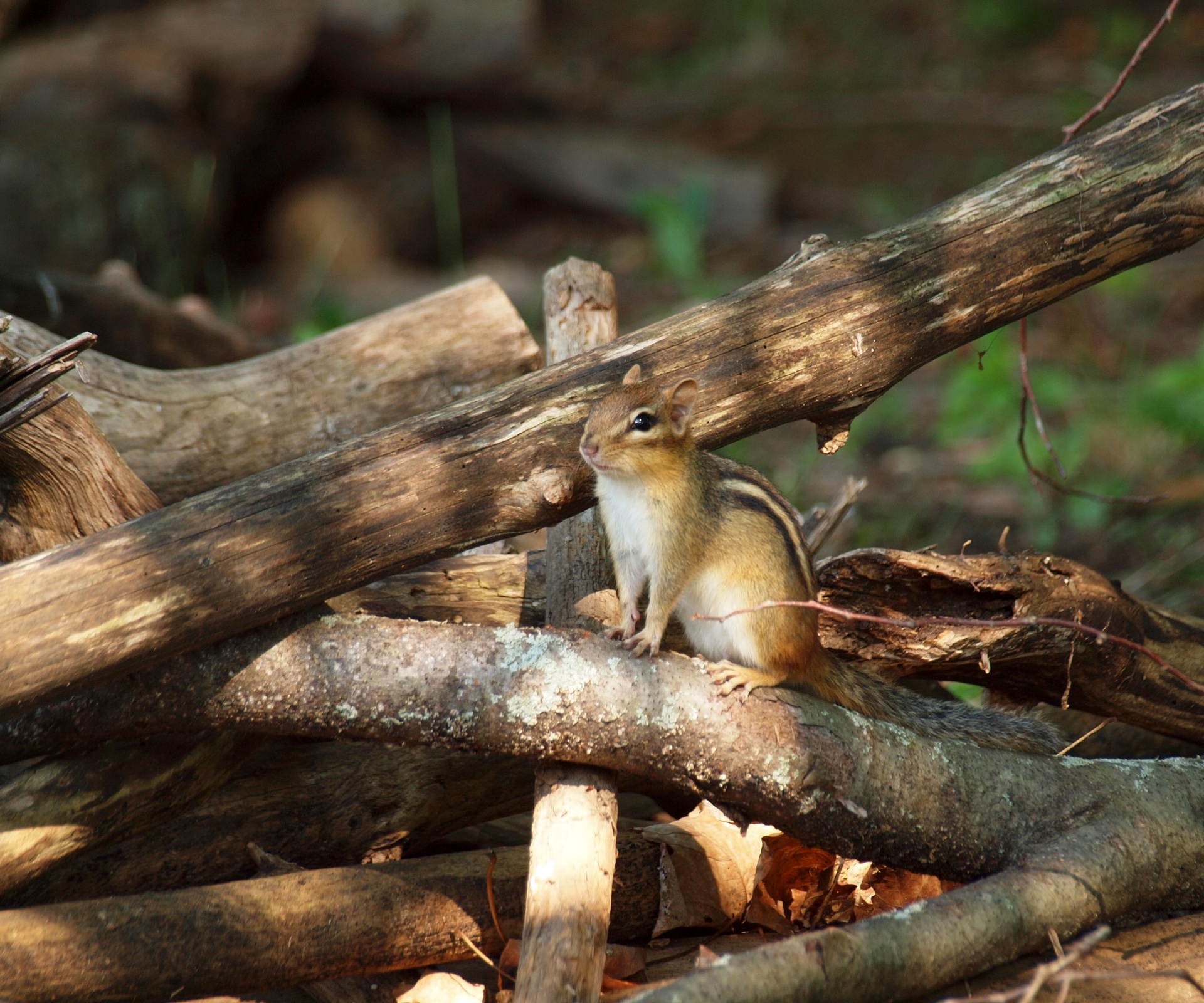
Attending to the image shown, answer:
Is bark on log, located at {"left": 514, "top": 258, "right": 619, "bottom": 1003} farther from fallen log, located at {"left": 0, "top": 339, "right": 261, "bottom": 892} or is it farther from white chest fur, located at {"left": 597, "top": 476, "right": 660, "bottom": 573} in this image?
fallen log, located at {"left": 0, "top": 339, "right": 261, "bottom": 892}

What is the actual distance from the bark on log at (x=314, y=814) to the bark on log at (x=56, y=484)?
2.22 ft

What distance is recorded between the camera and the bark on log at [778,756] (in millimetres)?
2234

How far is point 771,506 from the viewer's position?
265 cm

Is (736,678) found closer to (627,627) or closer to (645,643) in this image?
(645,643)

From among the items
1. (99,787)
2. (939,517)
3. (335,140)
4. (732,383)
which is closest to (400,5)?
(335,140)

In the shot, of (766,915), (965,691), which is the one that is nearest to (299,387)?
(766,915)

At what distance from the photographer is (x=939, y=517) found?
18.1 ft

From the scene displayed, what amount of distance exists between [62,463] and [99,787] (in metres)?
0.72

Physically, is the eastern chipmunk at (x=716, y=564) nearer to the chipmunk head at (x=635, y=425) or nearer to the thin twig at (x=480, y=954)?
the chipmunk head at (x=635, y=425)

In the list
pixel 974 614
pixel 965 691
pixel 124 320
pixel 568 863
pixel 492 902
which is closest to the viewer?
pixel 568 863

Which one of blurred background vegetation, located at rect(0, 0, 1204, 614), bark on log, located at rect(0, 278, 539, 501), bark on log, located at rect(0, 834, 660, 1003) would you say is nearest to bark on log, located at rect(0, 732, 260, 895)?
bark on log, located at rect(0, 834, 660, 1003)

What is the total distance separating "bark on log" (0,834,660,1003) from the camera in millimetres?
2045

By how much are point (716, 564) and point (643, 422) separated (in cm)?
42

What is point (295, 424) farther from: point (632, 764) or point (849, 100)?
point (849, 100)
